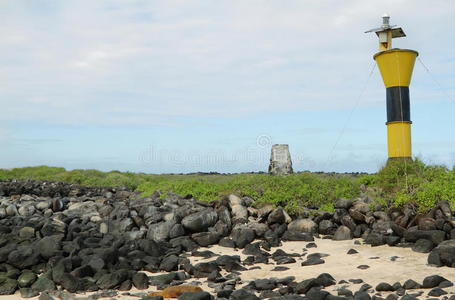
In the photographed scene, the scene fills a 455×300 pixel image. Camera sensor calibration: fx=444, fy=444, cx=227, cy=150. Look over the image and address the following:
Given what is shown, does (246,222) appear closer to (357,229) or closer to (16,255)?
(357,229)

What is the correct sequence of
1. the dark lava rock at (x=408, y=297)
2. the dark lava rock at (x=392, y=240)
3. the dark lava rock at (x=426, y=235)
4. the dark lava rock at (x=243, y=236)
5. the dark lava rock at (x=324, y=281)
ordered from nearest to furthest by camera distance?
the dark lava rock at (x=408, y=297) → the dark lava rock at (x=324, y=281) → the dark lava rock at (x=426, y=235) → the dark lava rock at (x=392, y=240) → the dark lava rock at (x=243, y=236)

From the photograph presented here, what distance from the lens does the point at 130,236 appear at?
927cm

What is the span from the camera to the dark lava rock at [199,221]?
9.29 metres

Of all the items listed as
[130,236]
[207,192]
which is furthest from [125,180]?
[130,236]

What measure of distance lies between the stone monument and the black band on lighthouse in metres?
3.31

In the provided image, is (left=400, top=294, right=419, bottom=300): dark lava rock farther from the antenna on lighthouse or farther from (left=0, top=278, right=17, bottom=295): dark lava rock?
the antenna on lighthouse

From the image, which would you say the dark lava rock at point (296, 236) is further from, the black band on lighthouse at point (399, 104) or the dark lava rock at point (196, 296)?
the black band on lighthouse at point (399, 104)

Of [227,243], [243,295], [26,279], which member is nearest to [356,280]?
[243,295]

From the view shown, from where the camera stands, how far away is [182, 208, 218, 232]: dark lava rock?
9289 mm

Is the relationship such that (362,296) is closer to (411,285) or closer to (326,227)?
(411,285)

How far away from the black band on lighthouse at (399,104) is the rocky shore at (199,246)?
4.33m

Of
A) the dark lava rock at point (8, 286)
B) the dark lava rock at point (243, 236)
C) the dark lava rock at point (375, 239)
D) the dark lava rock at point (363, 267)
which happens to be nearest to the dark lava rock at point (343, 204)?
the dark lava rock at point (375, 239)

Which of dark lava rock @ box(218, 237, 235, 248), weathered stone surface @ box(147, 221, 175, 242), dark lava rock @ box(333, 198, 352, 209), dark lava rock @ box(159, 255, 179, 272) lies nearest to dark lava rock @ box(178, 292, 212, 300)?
dark lava rock @ box(159, 255, 179, 272)

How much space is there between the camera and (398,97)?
13469mm
